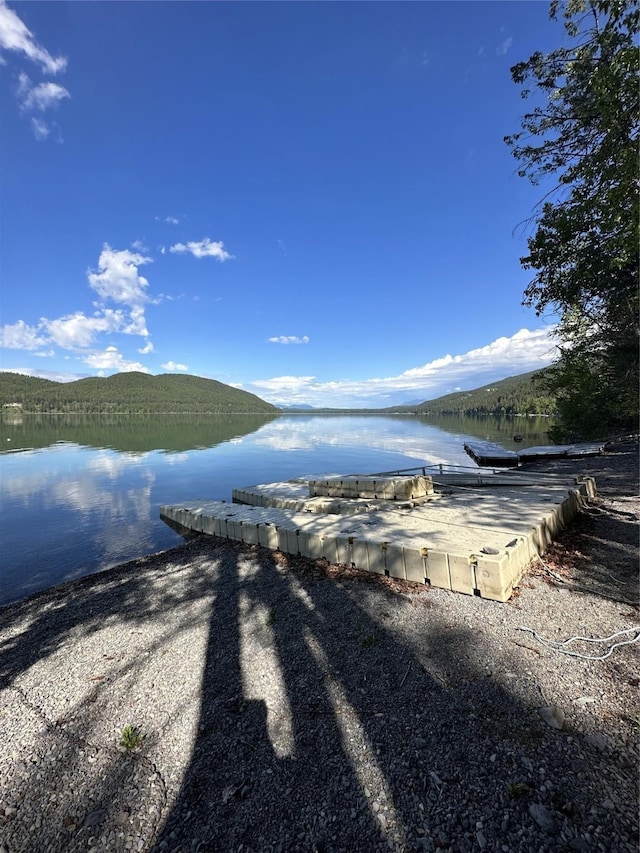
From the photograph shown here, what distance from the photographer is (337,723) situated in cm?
393

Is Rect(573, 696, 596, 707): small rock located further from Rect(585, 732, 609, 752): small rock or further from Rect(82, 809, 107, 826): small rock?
Rect(82, 809, 107, 826): small rock

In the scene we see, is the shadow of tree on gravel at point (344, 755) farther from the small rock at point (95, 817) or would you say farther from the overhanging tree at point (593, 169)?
the overhanging tree at point (593, 169)

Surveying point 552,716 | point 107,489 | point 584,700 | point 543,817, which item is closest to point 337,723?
point 543,817

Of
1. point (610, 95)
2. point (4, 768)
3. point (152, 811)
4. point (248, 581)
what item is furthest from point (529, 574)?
point (610, 95)

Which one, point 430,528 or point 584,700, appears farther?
point 430,528

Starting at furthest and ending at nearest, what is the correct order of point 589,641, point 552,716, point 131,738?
1. point 589,641
2. point 131,738
3. point 552,716

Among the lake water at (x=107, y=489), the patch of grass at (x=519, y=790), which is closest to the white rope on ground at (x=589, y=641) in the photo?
the patch of grass at (x=519, y=790)

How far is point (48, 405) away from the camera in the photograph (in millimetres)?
182375

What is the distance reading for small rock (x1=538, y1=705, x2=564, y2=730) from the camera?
11.6ft

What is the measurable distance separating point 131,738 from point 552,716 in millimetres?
4541

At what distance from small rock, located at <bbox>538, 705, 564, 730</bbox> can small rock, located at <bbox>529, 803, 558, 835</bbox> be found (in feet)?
3.05

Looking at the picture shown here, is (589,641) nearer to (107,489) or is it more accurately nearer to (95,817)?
(95,817)

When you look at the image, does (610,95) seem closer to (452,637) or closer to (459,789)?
(452,637)

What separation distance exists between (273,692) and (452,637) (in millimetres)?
2605
